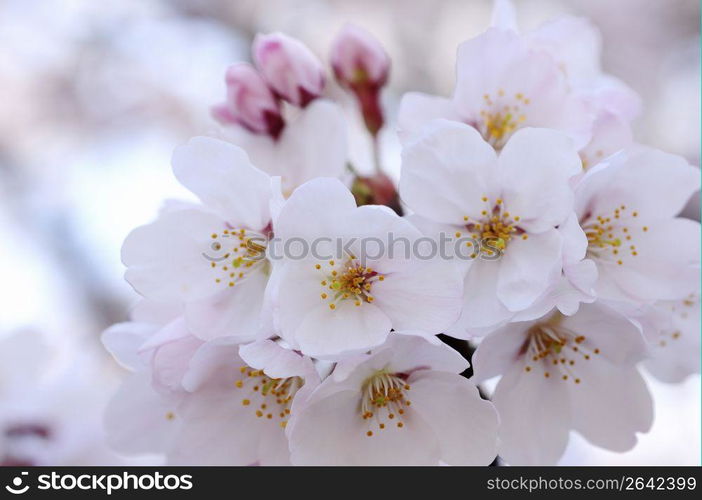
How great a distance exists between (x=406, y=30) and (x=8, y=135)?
5.58ft

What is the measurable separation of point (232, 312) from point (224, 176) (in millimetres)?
140

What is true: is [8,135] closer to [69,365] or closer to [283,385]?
[69,365]

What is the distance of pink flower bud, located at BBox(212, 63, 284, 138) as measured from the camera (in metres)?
0.92

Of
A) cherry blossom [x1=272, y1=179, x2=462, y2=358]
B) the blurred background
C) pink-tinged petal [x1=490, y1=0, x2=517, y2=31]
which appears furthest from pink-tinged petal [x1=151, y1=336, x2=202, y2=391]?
the blurred background

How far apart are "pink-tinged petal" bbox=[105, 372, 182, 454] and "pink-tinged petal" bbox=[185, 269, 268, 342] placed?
154 millimetres

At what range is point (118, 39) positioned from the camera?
9.73 ft

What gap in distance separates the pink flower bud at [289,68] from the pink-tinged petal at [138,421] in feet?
1.30

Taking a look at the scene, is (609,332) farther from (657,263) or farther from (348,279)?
(348,279)

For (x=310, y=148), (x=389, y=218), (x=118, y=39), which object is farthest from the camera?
(x=118, y=39)

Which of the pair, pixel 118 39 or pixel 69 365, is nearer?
pixel 69 365

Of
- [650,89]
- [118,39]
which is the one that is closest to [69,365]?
[118,39]

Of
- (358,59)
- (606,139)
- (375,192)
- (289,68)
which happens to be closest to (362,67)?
(358,59)

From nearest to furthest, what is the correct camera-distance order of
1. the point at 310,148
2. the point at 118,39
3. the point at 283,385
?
the point at 283,385, the point at 310,148, the point at 118,39

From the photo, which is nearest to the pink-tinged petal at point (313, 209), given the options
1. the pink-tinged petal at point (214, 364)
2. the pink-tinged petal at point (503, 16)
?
the pink-tinged petal at point (214, 364)
